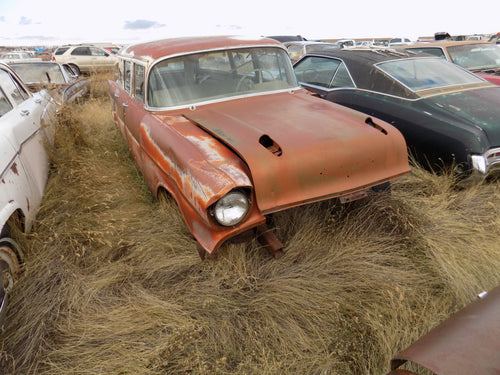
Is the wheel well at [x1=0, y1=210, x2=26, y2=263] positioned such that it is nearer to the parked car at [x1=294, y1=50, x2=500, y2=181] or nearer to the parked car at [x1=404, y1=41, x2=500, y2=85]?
the parked car at [x1=294, y1=50, x2=500, y2=181]

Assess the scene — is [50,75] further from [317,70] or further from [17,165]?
[317,70]

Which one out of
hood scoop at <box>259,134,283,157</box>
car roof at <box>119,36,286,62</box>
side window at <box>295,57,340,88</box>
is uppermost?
car roof at <box>119,36,286,62</box>

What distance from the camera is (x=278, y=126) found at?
2.48 meters

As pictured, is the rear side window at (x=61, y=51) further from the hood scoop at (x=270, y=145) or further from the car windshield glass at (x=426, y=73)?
the hood scoop at (x=270, y=145)

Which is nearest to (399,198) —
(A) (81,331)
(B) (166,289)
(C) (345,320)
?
(C) (345,320)

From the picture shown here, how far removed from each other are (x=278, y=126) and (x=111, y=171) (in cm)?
239

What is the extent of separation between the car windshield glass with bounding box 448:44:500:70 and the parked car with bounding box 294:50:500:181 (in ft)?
6.37

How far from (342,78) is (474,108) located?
5.63ft

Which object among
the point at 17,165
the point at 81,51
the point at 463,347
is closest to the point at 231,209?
the point at 463,347

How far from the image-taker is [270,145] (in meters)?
2.30

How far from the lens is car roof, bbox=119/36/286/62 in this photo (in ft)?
10.3

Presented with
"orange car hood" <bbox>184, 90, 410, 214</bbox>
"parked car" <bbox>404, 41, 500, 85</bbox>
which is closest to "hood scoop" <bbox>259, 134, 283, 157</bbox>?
"orange car hood" <bbox>184, 90, 410, 214</bbox>

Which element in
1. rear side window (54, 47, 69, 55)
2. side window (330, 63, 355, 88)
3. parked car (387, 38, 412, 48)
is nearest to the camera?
side window (330, 63, 355, 88)

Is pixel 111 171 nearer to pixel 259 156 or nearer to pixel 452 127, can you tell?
pixel 259 156
